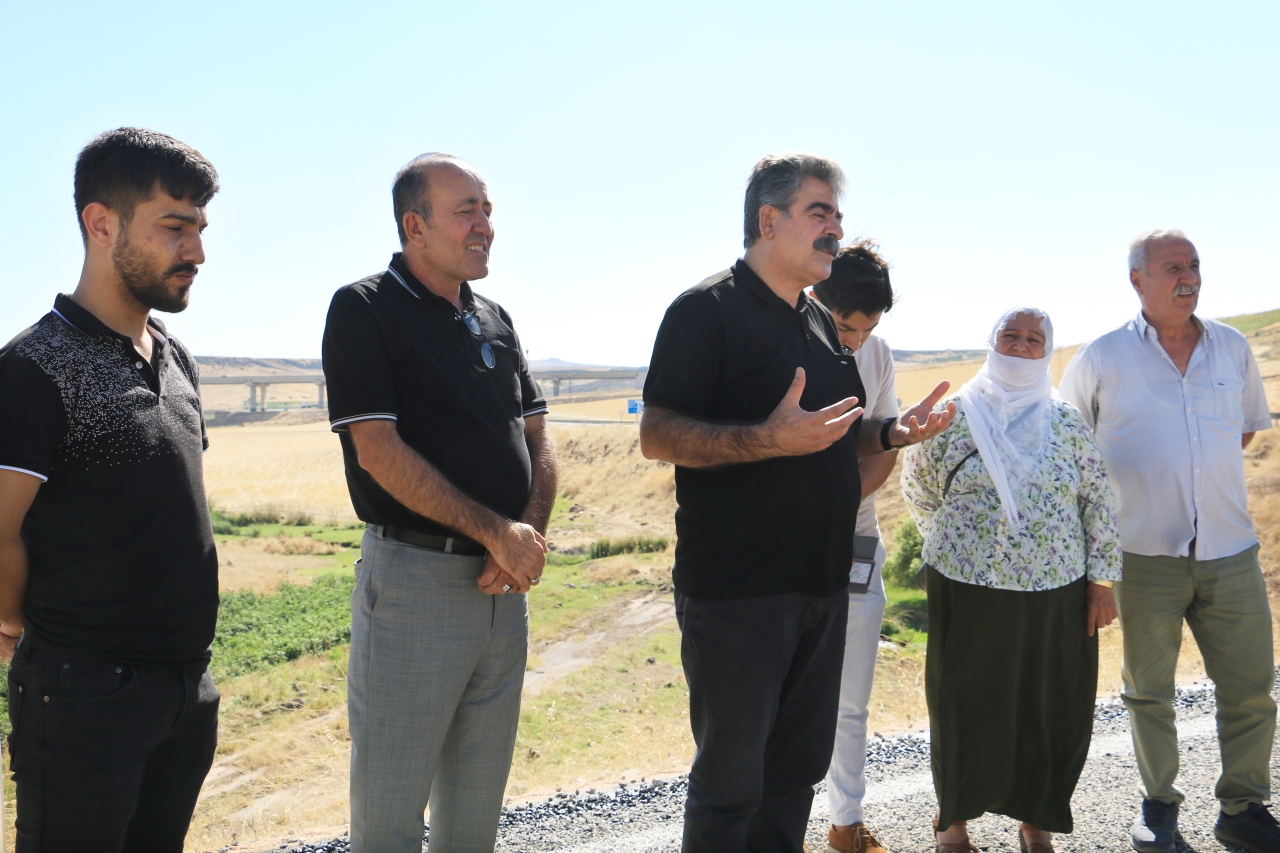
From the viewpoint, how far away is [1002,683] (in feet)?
10.8

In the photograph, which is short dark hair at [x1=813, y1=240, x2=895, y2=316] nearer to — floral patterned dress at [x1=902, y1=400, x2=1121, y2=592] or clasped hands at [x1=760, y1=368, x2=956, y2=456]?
floral patterned dress at [x1=902, y1=400, x2=1121, y2=592]

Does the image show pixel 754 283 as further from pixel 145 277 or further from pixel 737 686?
pixel 145 277

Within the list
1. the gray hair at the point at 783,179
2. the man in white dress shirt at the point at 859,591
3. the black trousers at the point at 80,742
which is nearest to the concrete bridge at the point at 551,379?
the man in white dress shirt at the point at 859,591

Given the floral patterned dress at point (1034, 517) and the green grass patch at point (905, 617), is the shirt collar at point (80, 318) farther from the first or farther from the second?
the green grass patch at point (905, 617)

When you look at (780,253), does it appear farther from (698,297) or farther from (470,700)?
(470,700)

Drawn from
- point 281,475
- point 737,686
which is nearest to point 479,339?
point 737,686

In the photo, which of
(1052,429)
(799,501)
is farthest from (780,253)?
(1052,429)

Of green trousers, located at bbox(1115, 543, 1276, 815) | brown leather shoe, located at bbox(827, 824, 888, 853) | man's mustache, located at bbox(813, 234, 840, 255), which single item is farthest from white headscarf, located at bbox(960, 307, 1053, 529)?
brown leather shoe, located at bbox(827, 824, 888, 853)

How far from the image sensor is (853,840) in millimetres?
3379

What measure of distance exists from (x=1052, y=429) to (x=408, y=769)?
262 cm

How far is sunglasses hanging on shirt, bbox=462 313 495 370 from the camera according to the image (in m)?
2.67

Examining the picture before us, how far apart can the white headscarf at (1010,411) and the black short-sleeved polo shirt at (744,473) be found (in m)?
0.84

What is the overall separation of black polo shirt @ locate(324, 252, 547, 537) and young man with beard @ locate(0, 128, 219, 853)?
0.40 metres

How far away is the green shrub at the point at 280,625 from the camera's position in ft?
36.6
